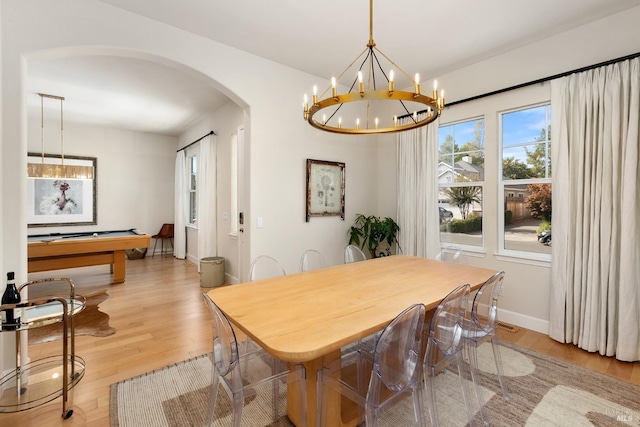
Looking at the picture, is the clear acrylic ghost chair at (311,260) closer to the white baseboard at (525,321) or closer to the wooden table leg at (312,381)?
the wooden table leg at (312,381)

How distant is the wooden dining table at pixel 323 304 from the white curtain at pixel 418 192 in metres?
1.26

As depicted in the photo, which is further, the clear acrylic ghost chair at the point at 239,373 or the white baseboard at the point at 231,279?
the white baseboard at the point at 231,279

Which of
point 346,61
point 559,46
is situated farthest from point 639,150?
point 346,61

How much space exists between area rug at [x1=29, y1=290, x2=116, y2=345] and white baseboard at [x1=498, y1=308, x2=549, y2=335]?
167 inches

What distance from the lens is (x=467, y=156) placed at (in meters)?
3.63

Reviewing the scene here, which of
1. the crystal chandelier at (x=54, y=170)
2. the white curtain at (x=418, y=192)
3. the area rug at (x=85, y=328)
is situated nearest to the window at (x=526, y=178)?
the white curtain at (x=418, y=192)

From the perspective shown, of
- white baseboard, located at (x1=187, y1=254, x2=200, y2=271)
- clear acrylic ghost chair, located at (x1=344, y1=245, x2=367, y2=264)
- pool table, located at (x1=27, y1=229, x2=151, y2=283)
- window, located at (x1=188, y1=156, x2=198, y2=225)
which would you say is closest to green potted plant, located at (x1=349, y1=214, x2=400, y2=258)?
clear acrylic ghost chair, located at (x1=344, y1=245, x2=367, y2=264)

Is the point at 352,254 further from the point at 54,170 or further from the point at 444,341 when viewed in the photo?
the point at 54,170

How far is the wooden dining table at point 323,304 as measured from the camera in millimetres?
1267

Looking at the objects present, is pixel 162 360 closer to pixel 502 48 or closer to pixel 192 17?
pixel 192 17

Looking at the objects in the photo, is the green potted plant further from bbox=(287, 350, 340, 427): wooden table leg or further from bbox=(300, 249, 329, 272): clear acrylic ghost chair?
bbox=(287, 350, 340, 427): wooden table leg

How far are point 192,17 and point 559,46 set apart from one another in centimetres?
350

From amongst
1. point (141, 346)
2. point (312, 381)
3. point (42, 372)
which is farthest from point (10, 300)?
point (312, 381)

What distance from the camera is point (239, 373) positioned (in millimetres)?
1437
